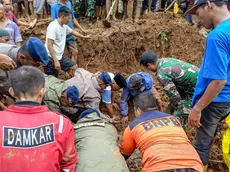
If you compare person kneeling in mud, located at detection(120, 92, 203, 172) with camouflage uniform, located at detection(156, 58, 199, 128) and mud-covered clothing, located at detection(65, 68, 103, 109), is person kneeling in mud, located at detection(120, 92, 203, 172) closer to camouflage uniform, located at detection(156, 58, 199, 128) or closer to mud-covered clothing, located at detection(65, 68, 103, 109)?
camouflage uniform, located at detection(156, 58, 199, 128)

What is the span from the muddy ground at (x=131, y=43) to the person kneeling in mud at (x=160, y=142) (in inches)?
142

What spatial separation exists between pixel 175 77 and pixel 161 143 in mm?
1421

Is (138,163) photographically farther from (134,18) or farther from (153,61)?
(134,18)

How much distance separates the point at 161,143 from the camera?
2369 mm

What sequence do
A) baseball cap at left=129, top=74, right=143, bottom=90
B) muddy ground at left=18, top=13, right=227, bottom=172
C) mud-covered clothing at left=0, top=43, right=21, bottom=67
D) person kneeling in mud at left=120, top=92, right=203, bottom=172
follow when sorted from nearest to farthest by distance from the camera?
person kneeling in mud at left=120, top=92, right=203, bottom=172, mud-covered clothing at left=0, top=43, right=21, bottom=67, baseball cap at left=129, top=74, right=143, bottom=90, muddy ground at left=18, top=13, right=227, bottom=172

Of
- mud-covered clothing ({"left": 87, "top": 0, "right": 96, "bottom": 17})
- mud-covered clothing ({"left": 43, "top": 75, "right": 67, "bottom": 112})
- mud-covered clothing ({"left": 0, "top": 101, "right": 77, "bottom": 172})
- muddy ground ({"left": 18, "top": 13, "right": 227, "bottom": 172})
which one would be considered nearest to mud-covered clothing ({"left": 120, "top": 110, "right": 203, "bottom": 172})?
mud-covered clothing ({"left": 0, "top": 101, "right": 77, "bottom": 172})

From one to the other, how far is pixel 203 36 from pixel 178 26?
2.22 feet

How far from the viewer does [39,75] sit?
2.26 m

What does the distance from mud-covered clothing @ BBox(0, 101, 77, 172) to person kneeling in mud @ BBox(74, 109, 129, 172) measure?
407 mm

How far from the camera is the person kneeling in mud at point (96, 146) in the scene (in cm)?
245

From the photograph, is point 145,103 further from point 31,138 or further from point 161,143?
point 31,138

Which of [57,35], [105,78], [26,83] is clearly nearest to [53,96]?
[105,78]

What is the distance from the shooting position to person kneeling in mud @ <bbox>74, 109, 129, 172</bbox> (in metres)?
2.45

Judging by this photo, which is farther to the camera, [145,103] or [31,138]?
[145,103]
